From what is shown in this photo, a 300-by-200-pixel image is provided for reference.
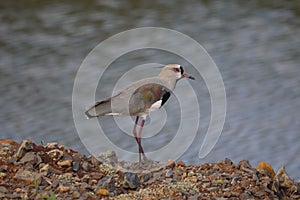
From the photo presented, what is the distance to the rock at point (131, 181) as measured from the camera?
5699mm

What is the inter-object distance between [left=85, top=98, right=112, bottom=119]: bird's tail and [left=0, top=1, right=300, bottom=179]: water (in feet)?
5.62

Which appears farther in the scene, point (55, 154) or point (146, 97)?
point (146, 97)

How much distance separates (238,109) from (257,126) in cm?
45

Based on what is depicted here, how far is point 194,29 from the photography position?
10617 millimetres

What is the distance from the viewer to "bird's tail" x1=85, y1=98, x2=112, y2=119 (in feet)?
21.3

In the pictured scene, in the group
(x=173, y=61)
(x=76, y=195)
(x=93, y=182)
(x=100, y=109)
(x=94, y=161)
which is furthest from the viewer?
(x=173, y=61)

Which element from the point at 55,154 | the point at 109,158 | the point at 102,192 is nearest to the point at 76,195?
the point at 102,192

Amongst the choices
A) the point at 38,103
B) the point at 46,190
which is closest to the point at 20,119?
the point at 38,103

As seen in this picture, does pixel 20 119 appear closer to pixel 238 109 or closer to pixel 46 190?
pixel 238 109

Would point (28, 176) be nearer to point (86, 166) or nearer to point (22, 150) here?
point (22, 150)

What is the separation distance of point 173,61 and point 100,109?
11.2ft

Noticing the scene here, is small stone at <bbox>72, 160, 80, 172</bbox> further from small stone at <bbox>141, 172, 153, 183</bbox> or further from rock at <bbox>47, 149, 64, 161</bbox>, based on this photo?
small stone at <bbox>141, 172, 153, 183</bbox>

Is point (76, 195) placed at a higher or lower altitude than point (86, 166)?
lower

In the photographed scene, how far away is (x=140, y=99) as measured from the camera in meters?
6.58
